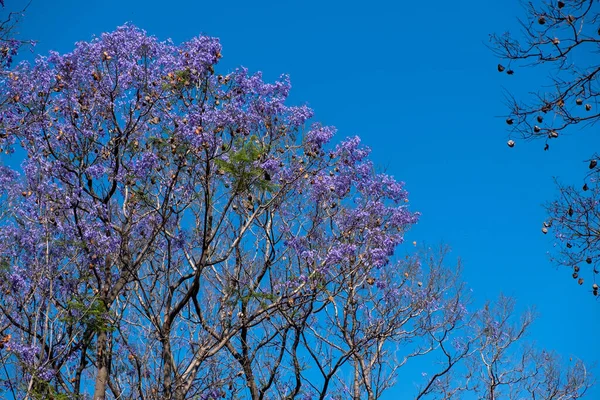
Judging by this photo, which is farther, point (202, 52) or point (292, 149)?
point (292, 149)

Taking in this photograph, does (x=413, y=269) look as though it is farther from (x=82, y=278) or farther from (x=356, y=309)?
(x=82, y=278)

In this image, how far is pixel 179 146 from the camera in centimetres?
996

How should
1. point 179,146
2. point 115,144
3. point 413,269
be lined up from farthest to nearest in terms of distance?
point 413,269 < point 115,144 < point 179,146

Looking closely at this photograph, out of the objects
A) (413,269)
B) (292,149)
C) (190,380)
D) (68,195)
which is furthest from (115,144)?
(413,269)

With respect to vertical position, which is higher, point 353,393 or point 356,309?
point 356,309

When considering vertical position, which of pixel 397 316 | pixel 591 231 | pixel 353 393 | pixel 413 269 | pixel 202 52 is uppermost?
pixel 202 52

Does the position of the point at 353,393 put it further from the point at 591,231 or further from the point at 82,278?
the point at 591,231

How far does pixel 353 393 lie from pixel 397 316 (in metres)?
1.85

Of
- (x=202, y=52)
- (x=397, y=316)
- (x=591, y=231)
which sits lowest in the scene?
(x=591, y=231)

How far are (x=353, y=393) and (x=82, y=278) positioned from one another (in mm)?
5807

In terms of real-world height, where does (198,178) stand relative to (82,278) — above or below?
above

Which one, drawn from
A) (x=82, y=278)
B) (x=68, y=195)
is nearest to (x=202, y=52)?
(x=68, y=195)

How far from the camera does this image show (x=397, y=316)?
41.7ft

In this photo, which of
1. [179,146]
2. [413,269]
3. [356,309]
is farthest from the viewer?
[413,269]
